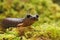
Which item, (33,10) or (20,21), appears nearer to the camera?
(20,21)

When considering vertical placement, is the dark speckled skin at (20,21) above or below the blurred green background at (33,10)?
above

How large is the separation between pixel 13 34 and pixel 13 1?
7.07ft

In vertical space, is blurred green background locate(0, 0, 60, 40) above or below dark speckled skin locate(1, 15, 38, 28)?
below

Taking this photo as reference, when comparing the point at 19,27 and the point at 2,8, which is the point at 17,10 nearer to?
the point at 2,8

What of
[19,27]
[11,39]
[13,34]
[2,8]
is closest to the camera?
[11,39]

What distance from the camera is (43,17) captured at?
496cm

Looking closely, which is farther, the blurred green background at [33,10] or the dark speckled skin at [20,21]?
the blurred green background at [33,10]

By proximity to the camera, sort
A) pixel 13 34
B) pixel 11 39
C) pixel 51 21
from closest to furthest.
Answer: pixel 11 39, pixel 13 34, pixel 51 21

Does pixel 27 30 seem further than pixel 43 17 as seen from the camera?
No

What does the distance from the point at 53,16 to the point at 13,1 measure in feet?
3.13

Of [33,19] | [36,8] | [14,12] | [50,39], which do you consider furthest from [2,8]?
[50,39]

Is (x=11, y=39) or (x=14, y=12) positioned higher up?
(x=11, y=39)

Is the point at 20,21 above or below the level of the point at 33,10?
above

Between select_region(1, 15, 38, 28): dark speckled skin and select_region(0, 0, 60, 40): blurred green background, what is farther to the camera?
select_region(0, 0, 60, 40): blurred green background
